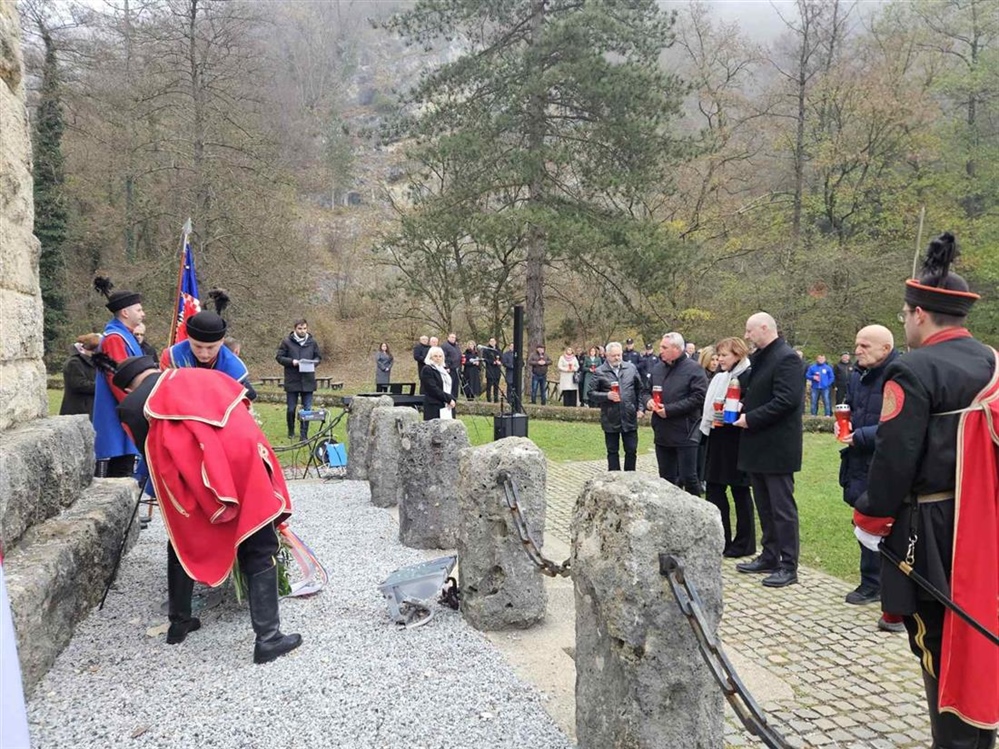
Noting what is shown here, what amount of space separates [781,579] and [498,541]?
253cm

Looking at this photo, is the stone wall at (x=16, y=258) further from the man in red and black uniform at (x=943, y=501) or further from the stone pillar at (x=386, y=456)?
the man in red and black uniform at (x=943, y=501)

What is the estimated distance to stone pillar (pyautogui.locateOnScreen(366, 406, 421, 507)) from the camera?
298 inches

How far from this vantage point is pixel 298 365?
36.7ft

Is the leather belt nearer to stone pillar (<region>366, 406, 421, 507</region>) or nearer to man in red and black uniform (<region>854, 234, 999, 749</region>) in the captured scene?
man in red and black uniform (<region>854, 234, 999, 749</region>)

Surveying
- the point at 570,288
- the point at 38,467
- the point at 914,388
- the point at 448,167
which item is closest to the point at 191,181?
the point at 448,167

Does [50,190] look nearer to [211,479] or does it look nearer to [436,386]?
[436,386]

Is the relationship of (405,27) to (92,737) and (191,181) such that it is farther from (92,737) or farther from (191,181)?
(92,737)

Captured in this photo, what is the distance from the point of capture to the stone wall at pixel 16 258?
4137mm

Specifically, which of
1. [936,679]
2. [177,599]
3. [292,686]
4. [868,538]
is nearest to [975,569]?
[868,538]

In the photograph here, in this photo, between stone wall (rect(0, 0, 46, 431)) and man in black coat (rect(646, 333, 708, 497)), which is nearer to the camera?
stone wall (rect(0, 0, 46, 431))

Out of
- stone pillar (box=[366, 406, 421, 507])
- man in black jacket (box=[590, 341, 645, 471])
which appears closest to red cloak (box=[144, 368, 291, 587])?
stone pillar (box=[366, 406, 421, 507])

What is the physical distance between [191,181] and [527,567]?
19380 millimetres

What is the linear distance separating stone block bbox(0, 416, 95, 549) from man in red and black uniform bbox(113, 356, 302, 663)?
0.63 m

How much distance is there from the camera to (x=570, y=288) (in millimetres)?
26281
